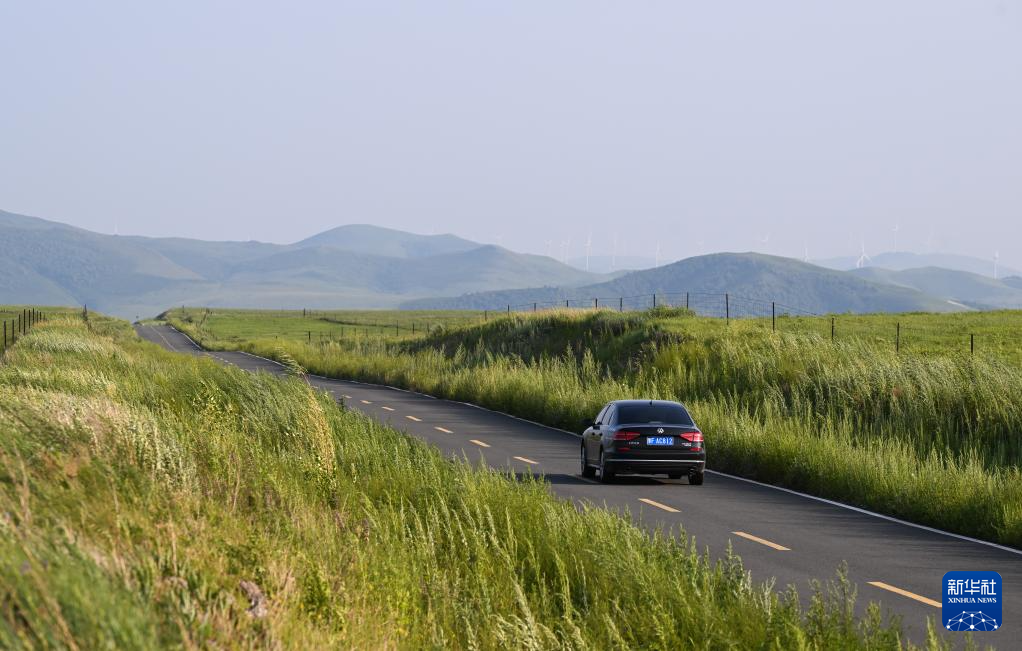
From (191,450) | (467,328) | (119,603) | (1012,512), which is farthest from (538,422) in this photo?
(467,328)

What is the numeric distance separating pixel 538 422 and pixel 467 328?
34421 mm

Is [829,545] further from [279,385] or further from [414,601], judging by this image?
[279,385]

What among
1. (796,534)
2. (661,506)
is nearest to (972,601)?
(796,534)

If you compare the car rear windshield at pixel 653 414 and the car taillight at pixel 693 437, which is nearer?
the car taillight at pixel 693 437

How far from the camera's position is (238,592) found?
689 centimetres

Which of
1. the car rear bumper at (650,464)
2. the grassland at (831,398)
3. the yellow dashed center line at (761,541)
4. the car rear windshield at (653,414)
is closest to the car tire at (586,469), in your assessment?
the car rear windshield at (653,414)

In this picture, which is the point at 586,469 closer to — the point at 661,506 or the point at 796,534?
the point at 661,506

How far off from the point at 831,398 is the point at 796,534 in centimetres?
1169

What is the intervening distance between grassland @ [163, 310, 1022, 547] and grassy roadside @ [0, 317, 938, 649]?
9.86 ft

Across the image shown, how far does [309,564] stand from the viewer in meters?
8.30

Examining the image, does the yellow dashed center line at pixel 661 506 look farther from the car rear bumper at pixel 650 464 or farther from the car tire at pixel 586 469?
the car tire at pixel 586 469

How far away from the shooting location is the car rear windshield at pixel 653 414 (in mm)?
20875

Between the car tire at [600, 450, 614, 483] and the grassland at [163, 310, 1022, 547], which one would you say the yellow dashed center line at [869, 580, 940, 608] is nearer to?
the grassland at [163, 310, 1022, 547]

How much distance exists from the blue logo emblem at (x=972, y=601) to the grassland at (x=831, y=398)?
276 cm
